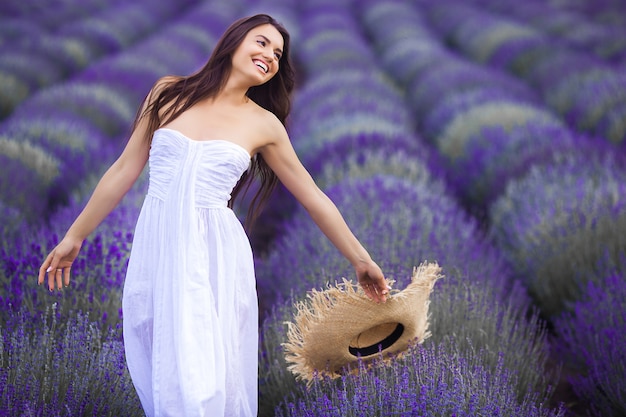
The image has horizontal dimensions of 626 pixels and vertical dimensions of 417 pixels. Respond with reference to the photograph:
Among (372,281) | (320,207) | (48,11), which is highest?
(48,11)

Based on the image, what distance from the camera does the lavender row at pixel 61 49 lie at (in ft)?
26.0

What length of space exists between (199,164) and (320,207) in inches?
14.9

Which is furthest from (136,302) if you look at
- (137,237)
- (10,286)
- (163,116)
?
(10,286)

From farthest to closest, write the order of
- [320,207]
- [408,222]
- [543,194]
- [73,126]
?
[73,126] < [543,194] < [408,222] < [320,207]

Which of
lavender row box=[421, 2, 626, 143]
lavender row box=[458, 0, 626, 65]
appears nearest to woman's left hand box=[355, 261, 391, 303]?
lavender row box=[421, 2, 626, 143]

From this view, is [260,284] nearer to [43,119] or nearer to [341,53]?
[43,119]

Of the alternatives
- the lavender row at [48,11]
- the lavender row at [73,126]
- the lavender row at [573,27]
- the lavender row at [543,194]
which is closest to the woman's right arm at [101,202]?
the lavender row at [543,194]

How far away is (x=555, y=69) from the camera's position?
8.62 metres

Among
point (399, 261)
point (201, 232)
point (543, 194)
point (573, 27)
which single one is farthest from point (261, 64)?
point (573, 27)

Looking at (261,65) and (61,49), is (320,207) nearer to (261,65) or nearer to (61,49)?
(261,65)

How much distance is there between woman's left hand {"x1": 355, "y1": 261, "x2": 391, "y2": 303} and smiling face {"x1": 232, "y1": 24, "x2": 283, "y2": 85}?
64 cm

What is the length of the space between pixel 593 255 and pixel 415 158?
5.77 ft

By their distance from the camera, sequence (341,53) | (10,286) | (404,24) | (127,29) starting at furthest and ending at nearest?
1. (404,24)
2. (127,29)
3. (341,53)
4. (10,286)

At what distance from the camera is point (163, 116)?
2064 millimetres
